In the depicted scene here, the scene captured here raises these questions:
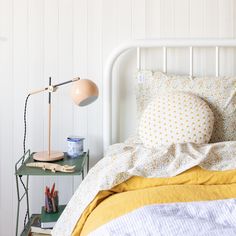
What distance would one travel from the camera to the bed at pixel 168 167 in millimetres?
1080

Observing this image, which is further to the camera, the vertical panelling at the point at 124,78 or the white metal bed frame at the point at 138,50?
the vertical panelling at the point at 124,78

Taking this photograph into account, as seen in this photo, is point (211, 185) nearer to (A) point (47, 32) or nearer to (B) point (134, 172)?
(B) point (134, 172)

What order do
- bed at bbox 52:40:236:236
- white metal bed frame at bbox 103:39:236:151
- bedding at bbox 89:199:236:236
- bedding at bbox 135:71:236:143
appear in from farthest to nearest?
white metal bed frame at bbox 103:39:236:151
bedding at bbox 135:71:236:143
bed at bbox 52:40:236:236
bedding at bbox 89:199:236:236

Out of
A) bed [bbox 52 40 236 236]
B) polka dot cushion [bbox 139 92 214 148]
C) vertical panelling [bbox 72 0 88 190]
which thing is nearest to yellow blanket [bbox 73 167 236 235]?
bed [bbox 52 40 236 236]

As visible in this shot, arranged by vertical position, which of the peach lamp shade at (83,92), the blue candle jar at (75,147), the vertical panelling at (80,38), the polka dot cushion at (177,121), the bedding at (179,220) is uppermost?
the vertical panelling at (80,38)

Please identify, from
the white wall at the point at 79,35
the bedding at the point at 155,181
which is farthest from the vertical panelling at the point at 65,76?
the bedding at the point at 155,181

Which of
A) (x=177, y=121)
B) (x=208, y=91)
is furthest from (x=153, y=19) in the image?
(x=177, y=121)

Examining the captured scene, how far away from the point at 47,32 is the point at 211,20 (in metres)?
0.95

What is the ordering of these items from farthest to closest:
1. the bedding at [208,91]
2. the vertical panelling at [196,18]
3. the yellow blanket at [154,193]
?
the vertical panelling at [196,18] < the bedding at [208,91] < the yellow blanket at [154,193]

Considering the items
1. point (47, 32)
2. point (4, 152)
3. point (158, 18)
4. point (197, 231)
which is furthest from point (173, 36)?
point (197, 231)

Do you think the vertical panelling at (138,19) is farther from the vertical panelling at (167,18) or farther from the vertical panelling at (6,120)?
the vertical panelling at (6,120)

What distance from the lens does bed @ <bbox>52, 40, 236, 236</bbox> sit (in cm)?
108

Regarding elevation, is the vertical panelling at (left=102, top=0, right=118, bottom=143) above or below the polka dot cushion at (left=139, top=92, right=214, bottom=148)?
above

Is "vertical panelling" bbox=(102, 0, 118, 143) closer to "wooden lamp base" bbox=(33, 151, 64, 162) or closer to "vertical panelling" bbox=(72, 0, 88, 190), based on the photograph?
"vertical panelling" bbox=(72, 0, 88, 190)
